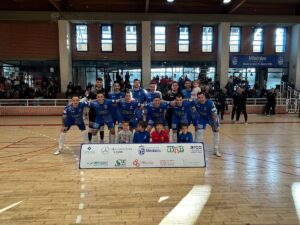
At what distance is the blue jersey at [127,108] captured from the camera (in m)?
8.14

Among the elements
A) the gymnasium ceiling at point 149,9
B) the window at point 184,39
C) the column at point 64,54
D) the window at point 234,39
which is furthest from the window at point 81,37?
the window at point 234,39

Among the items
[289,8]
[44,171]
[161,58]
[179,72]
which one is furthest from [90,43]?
[44,171]

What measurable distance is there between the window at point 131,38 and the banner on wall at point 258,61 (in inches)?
287

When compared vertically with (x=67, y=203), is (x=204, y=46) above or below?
above

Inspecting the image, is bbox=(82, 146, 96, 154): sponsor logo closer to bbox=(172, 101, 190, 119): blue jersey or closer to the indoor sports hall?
the indoor sports hall

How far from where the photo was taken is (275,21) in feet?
69.5

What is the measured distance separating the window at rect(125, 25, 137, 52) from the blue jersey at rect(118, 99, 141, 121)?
14.8m

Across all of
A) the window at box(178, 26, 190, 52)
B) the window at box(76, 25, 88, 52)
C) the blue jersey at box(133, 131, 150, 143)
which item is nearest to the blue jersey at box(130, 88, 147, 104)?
the blue jersey at box(133, 131, 150, 143)

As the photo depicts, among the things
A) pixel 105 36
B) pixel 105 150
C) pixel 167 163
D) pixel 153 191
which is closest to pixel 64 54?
pixel 105 36

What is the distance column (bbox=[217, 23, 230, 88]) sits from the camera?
69.5ft

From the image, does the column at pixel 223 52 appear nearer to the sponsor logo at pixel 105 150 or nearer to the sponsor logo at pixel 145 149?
the sponsor logo at pixel 145 149

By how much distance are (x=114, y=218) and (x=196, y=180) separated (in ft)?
7.31

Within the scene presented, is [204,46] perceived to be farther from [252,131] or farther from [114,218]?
[114,218]

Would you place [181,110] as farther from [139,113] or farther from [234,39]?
[234,39]
